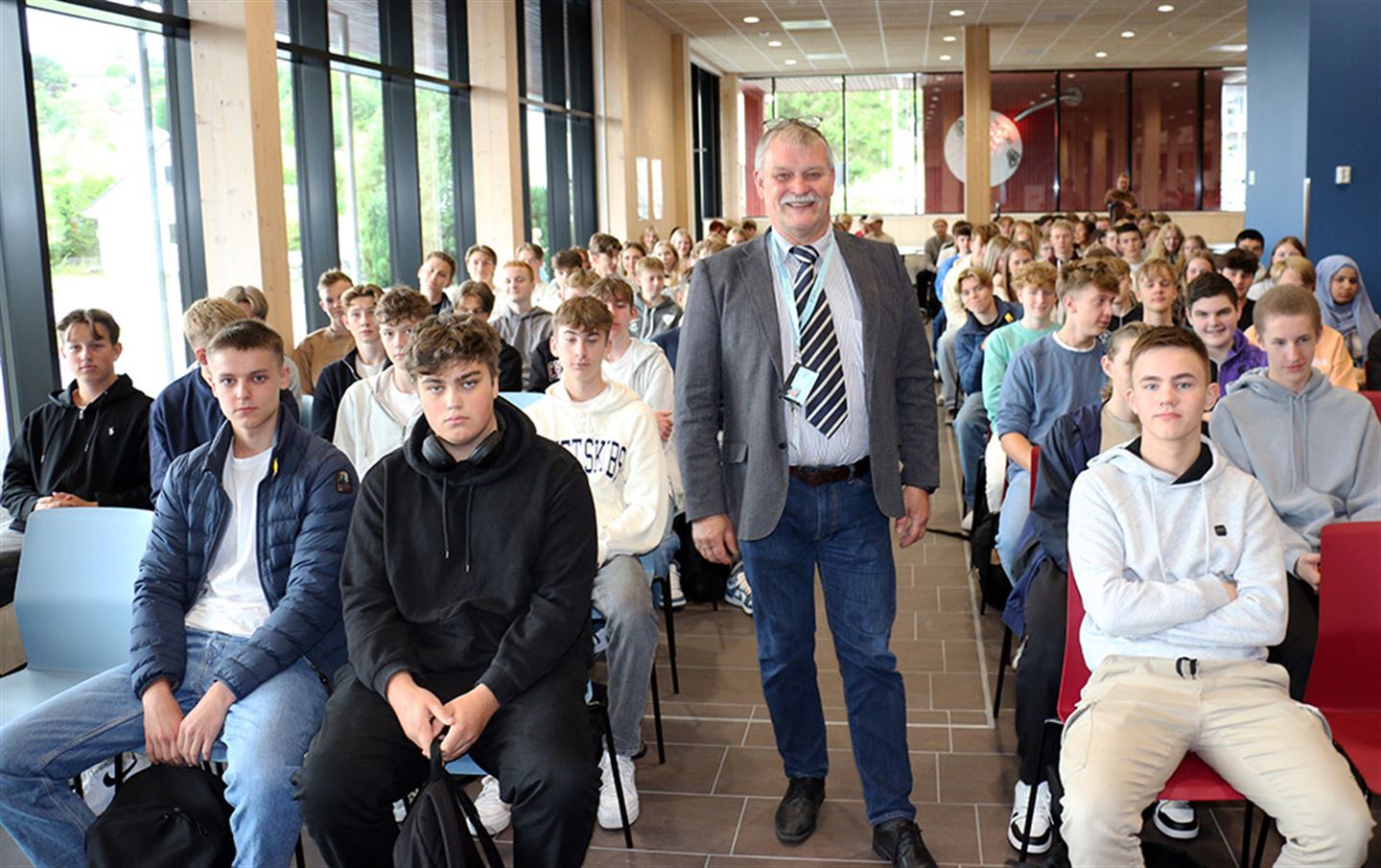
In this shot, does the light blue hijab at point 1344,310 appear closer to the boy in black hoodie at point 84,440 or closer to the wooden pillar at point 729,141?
the boy in black hoodie at point 84,440

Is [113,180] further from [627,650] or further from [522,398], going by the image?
[627,650]

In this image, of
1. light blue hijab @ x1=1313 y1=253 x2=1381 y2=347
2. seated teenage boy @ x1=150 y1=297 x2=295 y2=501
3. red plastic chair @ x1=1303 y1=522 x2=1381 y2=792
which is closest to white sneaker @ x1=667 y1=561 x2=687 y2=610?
seated teenage boy @ x1=150 y1=297 x2=295 y2=501

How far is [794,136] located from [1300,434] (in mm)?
1771

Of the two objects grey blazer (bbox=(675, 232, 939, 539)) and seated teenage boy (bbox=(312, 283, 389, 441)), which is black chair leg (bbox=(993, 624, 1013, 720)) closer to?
grey blazer (bbox=(675, 232, 939, 539))

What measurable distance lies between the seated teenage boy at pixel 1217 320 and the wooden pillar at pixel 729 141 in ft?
64.3

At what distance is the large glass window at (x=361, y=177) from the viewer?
8.53m

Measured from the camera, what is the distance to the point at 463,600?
2.78m

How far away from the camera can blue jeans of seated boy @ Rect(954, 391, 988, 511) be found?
6.35 m

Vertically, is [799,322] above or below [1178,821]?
above

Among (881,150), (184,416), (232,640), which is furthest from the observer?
(881,150)

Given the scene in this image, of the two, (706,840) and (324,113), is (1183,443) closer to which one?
(706,840)

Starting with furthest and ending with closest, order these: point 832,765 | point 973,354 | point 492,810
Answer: point 973,354
point 832,765
point 492,810

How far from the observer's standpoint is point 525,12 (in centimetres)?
1294

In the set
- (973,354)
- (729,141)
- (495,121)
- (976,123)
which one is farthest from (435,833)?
(729,141)
